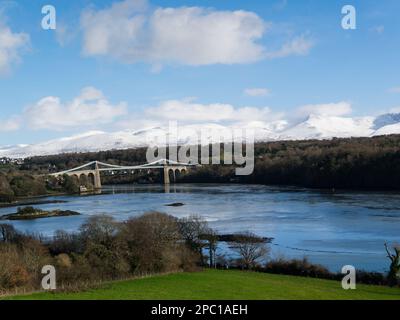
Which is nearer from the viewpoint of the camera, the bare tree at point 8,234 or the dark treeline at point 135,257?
the dark treeline at point 135,257

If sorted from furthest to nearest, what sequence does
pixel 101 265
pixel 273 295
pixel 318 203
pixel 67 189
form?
pixel 67 189 → pixel 318 203 → pixel 101 265 → pixel 273 295

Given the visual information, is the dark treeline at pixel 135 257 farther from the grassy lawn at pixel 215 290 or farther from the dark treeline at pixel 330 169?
the dark treeline at pixel 330 169

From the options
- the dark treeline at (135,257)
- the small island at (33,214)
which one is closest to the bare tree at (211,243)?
the dark treeline at (135,257)

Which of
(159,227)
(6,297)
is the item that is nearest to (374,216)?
(159,227)

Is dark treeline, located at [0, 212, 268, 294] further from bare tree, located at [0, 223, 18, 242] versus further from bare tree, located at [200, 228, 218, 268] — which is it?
bare tree, located at [0, 223, 18, 242]

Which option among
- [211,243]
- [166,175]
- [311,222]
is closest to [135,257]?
[211,243]

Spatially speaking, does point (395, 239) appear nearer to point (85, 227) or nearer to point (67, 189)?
point (85, 227)

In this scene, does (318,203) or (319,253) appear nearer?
(319,253)
